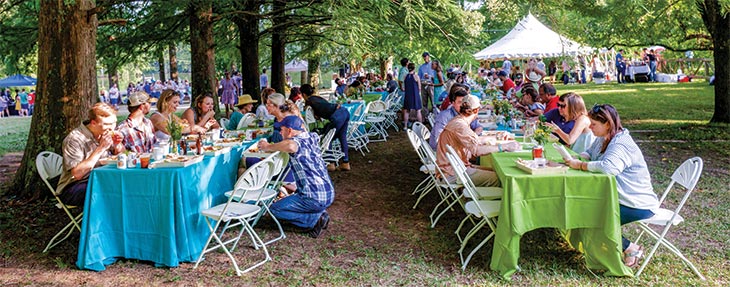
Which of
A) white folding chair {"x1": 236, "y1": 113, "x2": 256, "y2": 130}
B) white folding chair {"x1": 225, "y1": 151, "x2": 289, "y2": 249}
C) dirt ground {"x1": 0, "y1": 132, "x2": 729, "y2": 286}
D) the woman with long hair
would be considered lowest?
dirt ground {"x1": 0, "y1": 132, "x2": 729, "y2": 286}

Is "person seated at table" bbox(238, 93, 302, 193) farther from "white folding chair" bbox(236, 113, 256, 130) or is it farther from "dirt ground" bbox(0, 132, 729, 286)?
"white folding chair" bbox(236, 113, 256, 130)

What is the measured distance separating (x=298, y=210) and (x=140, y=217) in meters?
1.47

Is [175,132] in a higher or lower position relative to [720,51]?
lower

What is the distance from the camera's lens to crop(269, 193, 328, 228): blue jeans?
5.71m

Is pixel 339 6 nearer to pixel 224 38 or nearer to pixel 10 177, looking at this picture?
pixel 10 177

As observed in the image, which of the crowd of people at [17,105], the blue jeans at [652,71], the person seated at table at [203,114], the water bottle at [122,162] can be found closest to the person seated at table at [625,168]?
the water bottle at [122,162]

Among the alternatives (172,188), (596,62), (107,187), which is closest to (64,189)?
(107,187)

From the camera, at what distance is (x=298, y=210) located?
572 centimetres

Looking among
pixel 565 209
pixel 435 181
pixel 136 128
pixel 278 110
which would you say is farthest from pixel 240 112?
pixel 565 209

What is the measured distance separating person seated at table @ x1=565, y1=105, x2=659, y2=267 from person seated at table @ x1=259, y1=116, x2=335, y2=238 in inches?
88.5

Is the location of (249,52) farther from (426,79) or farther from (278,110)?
(278,110)

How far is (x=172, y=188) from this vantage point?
15.4 feet

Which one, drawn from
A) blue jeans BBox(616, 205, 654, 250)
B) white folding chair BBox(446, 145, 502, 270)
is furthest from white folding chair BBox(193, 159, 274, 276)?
blue jeans BBox(616, 205, 654, 250)

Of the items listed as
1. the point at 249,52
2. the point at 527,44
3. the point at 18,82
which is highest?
the point at 527,44
